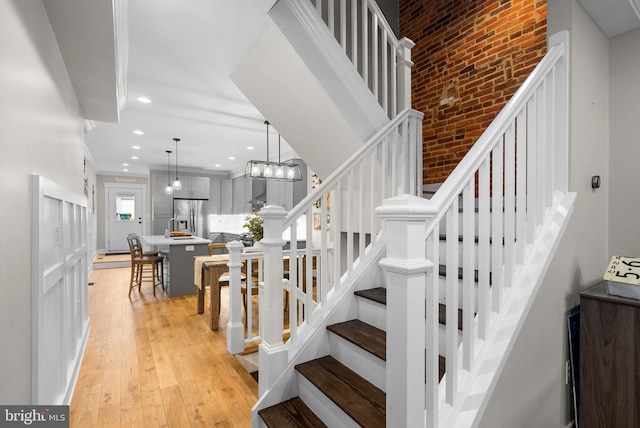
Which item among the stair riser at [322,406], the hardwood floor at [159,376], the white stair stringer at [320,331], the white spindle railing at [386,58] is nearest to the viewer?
the stair riser at [322,406]

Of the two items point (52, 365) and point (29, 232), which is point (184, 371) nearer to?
point (52, 365)

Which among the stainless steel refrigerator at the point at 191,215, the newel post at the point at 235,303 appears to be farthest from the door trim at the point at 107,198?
the newel post at the point at 235,303

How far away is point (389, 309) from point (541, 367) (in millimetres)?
1044

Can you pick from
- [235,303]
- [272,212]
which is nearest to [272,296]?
[272,212]

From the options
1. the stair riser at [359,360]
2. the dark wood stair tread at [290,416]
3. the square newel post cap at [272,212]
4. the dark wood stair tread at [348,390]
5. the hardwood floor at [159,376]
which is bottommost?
the hardwood floor at [159,376]

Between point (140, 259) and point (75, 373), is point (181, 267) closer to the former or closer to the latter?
point (140, 259)

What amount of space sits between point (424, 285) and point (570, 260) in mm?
1194

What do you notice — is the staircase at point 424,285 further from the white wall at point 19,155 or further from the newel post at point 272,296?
the white wall at point 19,155

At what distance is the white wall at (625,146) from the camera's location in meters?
1.93

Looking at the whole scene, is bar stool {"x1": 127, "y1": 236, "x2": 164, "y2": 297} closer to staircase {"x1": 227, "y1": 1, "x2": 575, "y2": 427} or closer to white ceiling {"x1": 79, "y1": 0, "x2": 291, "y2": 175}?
white ceiling {"x1": 79, "y1": 0, "x2": 291, "y2": 175}

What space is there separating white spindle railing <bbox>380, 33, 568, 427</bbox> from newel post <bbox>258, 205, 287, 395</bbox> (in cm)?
96

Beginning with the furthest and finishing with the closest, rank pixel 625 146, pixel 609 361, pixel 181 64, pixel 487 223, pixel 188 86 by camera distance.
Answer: pixel 188 86, pixel 181 64, pixel 625 146, pixel 609 361, pixel 487 223

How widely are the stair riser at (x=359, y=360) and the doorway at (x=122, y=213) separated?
9.83 meters

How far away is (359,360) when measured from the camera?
5.82 ft
